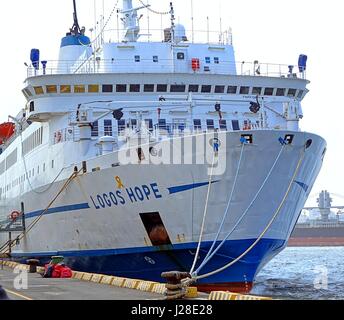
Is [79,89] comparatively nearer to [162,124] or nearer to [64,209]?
[162,124]

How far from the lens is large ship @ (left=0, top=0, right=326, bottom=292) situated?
A: 62.3 feet

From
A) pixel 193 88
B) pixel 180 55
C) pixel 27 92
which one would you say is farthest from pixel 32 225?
pixel 180 55

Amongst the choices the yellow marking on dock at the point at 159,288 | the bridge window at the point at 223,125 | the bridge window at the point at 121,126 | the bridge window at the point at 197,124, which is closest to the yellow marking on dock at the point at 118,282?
the yellow marking on dock at the point at 159,288

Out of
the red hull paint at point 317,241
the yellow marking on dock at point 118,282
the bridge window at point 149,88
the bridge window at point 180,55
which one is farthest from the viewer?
the red hull paint at point 317,241

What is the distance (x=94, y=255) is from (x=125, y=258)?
1540 mm

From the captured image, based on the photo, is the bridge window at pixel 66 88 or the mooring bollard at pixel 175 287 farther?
the bridge window at pixel 66 88

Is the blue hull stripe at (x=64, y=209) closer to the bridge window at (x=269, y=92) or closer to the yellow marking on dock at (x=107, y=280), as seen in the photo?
the yellow marking on dock at (x=107, y=280)

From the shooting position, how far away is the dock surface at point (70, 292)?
15445 millimetres

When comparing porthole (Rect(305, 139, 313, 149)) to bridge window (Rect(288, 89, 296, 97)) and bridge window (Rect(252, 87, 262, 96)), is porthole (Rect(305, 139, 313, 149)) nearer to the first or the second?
bridge window (Rect(252, 87, 262, 96))

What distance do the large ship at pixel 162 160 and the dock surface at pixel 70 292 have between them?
4.70ft

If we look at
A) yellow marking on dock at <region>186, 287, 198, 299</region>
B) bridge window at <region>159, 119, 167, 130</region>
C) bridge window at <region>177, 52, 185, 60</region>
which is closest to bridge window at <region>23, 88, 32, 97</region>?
bridge window at <region>159, 119, 167, 130</region>
